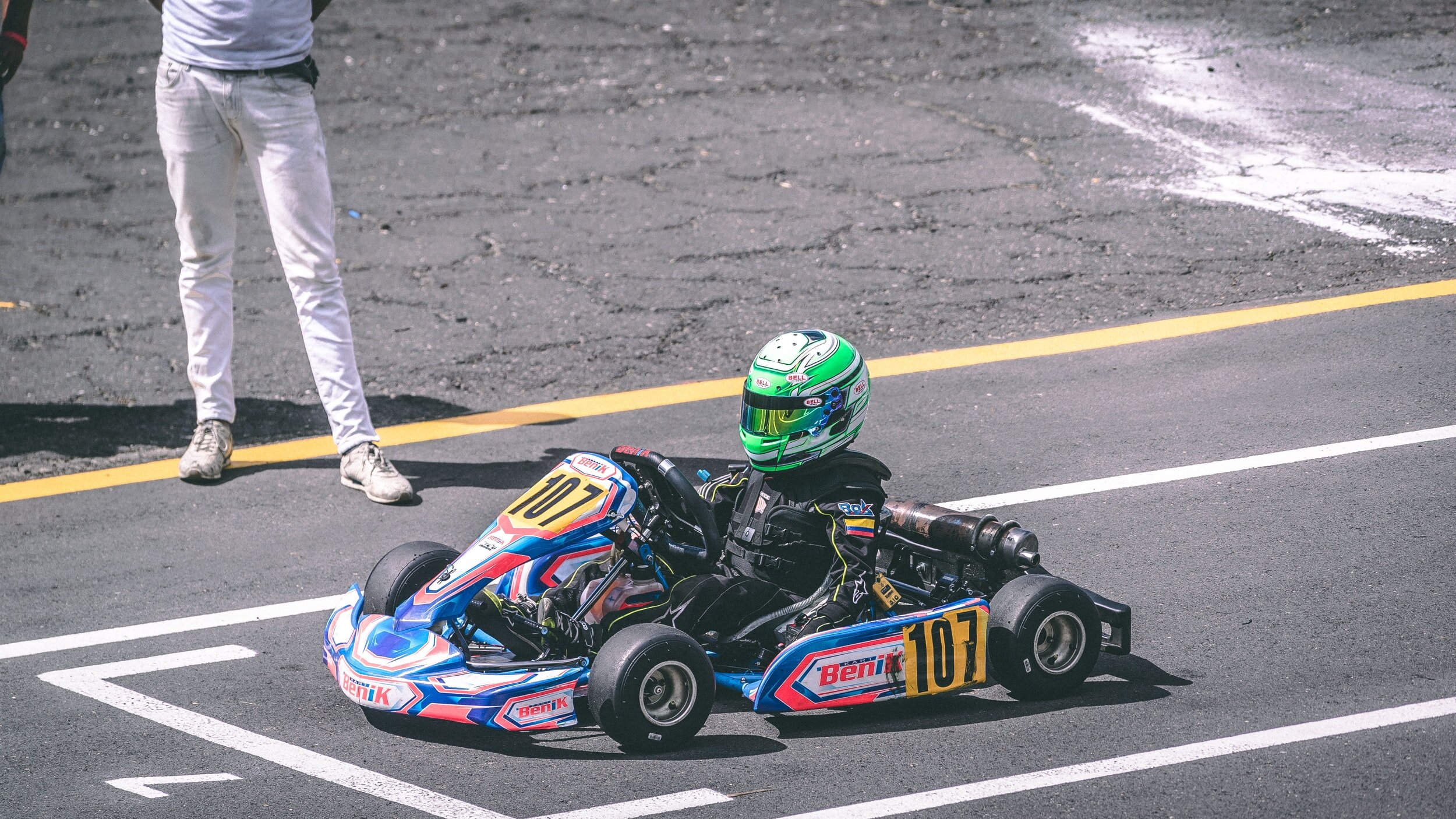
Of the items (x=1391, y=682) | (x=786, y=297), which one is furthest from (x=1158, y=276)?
(x=1391, y=682)

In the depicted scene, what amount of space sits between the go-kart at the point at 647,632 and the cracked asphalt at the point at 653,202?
2619mm

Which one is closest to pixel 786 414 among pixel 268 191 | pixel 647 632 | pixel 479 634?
pixel 647 632

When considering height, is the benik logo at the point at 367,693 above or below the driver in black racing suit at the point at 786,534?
below

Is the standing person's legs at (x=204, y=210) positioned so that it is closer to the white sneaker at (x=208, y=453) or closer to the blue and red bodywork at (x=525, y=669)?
the white sneaker at (x=208, y=453)

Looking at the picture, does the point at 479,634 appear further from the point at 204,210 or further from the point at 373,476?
the point at 204,210

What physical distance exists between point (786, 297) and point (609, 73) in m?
4.19

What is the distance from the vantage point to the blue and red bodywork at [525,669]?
425 centimetres

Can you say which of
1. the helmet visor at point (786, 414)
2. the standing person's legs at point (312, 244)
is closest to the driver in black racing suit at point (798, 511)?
the helmet visor at point (786, 414)

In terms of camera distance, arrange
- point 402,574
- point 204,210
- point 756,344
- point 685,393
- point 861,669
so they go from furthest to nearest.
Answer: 1. point 756,344
2. point 685,393
3. point 204,210
4. point 402,574
5. point 861,669

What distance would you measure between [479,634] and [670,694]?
0.64 m

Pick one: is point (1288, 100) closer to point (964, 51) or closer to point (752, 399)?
point (964, 51)

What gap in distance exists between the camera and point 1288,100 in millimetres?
10281

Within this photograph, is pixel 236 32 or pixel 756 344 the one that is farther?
pixel 756 344

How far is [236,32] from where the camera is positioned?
6.04m
